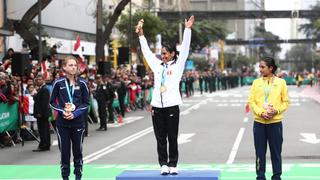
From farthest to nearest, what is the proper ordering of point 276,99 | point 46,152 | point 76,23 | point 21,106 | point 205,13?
point 205,13, point 76,23, point 21,106, point 46,152, point 276,99

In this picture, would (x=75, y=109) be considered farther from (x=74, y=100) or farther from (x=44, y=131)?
(x=44, y=131)

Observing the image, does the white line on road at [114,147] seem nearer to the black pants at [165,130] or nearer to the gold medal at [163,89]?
the black pants at [165,130]

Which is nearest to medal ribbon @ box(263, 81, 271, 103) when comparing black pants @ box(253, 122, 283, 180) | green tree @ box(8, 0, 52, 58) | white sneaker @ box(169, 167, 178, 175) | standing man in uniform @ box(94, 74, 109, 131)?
black pants @ box(253, 122, 283, 180)

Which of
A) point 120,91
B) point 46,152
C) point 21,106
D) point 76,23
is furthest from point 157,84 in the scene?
point 76,23

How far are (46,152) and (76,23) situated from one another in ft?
114

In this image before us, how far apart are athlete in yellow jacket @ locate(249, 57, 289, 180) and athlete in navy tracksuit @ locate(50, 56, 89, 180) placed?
239 centimetres

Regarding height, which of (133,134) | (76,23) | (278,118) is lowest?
(133,134)

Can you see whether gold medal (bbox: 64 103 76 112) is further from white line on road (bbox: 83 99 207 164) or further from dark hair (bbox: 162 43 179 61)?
white line on road (bbox: 83 99 207 164)

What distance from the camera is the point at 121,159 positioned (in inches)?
602

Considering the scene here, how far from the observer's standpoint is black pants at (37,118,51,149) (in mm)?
17391

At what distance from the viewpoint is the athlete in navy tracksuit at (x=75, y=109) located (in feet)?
32.4

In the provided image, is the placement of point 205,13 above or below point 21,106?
above

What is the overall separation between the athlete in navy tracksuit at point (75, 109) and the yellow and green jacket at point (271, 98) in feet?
7.76

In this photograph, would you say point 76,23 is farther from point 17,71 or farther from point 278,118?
point 278,118
